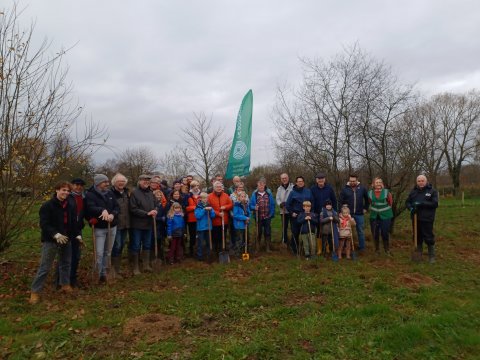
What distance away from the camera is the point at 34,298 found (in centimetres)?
553

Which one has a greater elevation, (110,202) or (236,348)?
(110,202)

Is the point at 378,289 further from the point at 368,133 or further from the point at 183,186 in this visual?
the point at 368,133

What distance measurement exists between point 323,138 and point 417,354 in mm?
7158

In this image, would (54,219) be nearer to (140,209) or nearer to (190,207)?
(140,209)

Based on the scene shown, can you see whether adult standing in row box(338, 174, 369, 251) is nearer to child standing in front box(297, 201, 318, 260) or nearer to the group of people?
the group of people

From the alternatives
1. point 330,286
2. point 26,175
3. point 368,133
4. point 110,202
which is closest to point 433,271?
point 330,286

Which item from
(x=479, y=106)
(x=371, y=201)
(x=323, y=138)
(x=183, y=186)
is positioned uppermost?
(x=479, y=106)

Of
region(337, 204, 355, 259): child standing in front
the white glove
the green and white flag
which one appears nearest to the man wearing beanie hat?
the white glove

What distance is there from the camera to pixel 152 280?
6.66m

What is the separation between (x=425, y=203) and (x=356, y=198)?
1.43m

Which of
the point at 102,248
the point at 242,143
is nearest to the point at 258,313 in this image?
the point at 102,248

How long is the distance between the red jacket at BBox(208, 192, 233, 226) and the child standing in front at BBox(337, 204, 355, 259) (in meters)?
2.53

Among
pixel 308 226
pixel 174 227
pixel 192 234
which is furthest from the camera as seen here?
pixel 192 234

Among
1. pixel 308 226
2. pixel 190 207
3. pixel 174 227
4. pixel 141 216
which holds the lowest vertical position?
pixel 308 226
